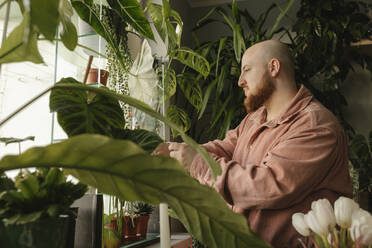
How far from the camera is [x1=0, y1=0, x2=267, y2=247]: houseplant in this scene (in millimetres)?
312

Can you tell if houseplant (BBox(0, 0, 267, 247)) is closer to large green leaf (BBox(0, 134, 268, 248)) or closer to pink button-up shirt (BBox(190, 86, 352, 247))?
large green leaf (BBox(0, 134, 268, 248))

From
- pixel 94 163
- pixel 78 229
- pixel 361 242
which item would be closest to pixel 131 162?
pixel 94 163

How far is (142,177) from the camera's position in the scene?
1.09 feet

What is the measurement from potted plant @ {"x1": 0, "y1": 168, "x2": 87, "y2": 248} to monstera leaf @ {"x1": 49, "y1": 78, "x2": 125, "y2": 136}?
211 mm

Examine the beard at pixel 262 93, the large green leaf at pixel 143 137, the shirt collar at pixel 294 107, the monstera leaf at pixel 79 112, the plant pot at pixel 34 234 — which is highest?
the beard at pixel 262 93

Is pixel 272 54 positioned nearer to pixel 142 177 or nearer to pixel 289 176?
pixel 289 176

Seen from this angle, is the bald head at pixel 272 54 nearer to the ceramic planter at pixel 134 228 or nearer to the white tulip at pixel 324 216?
the ceramic planter at pixel 134 228

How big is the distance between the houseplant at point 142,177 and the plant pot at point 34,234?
67mm

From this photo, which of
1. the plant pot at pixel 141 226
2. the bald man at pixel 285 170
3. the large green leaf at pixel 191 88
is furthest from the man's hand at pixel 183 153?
the large green leaf at pixel 191 88

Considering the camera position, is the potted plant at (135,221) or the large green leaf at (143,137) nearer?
the large green leaf at (143,137)

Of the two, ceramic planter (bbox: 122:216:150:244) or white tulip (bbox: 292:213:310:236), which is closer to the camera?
white tulip (bbox: 292:213:310:236)

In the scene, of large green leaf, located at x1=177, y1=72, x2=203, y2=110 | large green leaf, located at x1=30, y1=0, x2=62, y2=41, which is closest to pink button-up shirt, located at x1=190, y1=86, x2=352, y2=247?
large green leaf, located at x1=30, y1=0, x2=62, y2=41

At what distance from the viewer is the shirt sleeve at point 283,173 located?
0.97 m

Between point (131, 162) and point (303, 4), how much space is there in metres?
2.63
